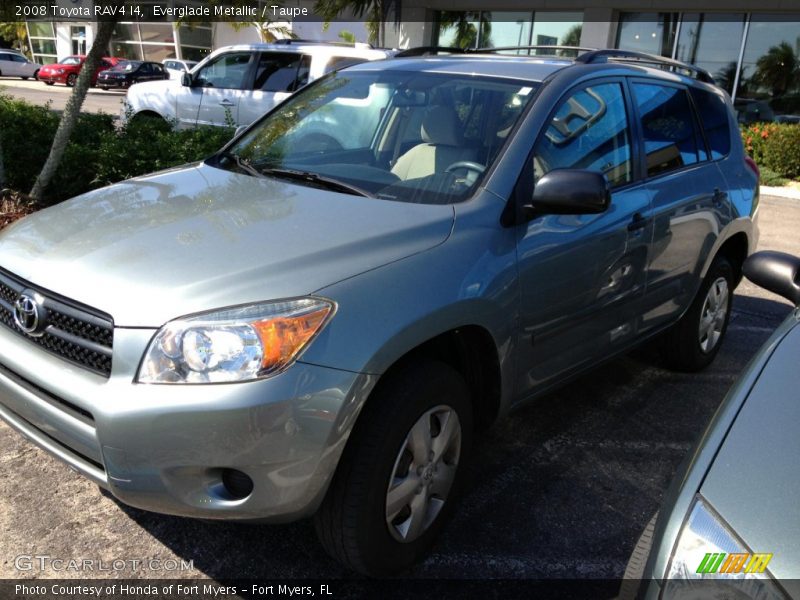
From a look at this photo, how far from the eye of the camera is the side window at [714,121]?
13.9ft

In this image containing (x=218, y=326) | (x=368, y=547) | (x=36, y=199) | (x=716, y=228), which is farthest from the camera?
(x=36, y=199)

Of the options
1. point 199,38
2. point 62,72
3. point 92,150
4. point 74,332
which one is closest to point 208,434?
point 74,332

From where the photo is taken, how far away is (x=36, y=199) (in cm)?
619

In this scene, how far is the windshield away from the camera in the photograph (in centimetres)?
289

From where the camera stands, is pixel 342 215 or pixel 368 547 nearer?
pixel 368 547

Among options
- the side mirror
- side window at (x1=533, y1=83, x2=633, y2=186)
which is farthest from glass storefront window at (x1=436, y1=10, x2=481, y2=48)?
the side mirror

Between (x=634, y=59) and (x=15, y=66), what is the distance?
38691 mm

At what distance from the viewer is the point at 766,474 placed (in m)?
1.59

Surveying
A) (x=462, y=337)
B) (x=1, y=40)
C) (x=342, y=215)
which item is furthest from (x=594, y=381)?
(x=1, y=40)

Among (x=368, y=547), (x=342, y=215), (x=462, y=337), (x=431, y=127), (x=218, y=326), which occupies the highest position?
(x=431, y=127)

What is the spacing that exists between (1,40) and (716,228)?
5165cm

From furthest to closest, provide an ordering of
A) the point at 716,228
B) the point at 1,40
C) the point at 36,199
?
the point at 1,40 → the point at 36,199 → the point at 716,228

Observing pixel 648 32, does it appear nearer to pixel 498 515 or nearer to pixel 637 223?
pixel 637 223

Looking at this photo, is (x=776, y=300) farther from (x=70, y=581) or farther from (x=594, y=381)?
(x=70, y=581)
